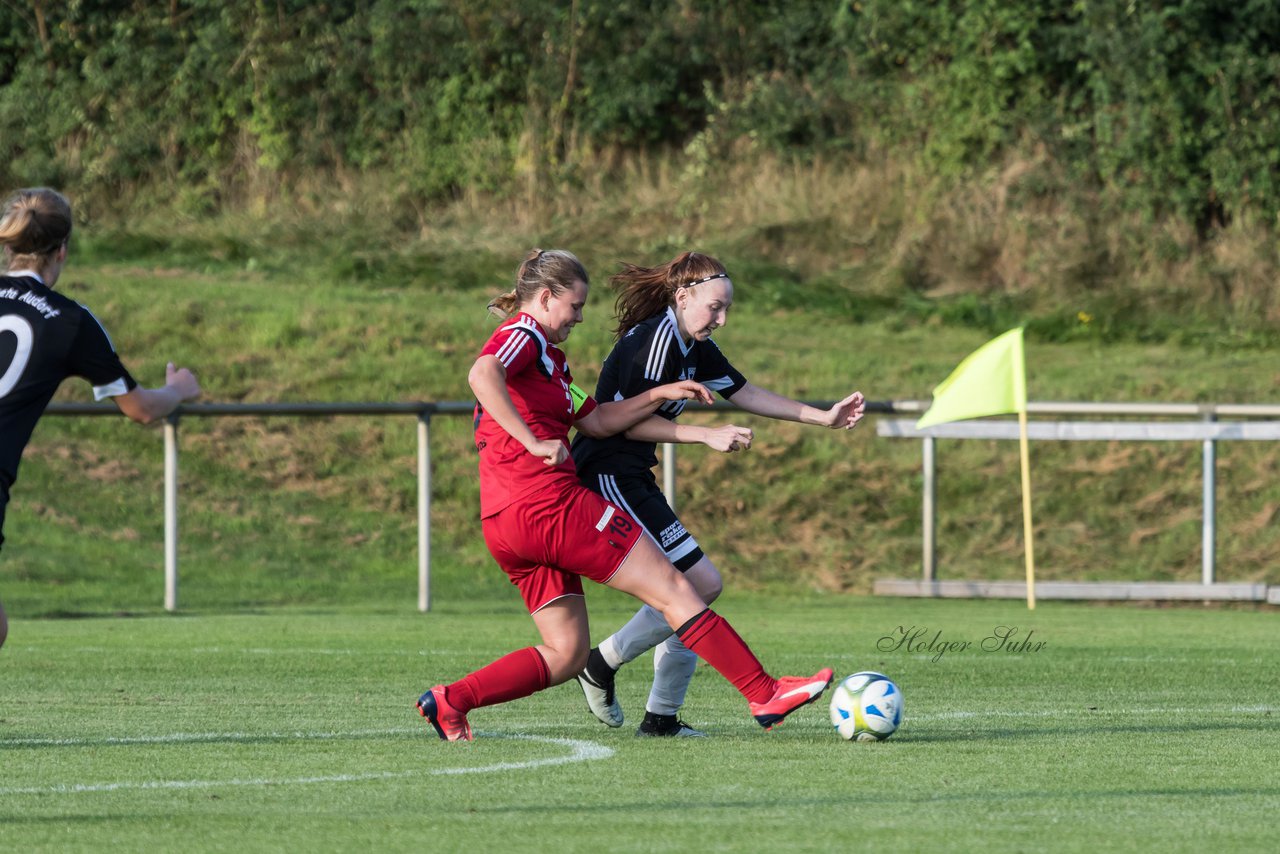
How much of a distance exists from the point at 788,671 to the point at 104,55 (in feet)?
65.3

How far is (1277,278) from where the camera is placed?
70.8 ft

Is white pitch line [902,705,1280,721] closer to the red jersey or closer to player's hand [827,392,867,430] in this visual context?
player's hand [827,392,867,430]

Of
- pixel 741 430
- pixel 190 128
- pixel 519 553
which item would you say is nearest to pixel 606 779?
pixel 519 553

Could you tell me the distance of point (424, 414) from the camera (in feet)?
46.6

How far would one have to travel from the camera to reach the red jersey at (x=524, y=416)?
21.8 feet

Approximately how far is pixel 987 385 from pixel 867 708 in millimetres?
7256

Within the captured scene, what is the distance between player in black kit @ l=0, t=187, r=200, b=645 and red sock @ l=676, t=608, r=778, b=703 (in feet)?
6.37

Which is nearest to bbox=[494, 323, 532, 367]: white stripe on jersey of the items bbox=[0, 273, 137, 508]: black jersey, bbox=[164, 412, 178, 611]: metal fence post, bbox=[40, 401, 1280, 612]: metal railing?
bbox=[0, 273, 137, 508]: black jersey

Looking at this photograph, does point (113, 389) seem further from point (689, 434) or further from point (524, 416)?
point (689, 434)

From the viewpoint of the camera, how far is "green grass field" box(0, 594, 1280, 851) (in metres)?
4.93

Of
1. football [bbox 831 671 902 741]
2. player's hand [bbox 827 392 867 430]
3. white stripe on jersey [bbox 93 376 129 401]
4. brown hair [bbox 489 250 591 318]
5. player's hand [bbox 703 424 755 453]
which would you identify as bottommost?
football [bbox 831 671 902 741]

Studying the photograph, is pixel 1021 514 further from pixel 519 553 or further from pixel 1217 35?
pixel 519 553

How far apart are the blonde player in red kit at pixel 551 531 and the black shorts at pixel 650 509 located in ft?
0.95

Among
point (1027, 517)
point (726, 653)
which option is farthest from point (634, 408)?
point (1027, 517)
